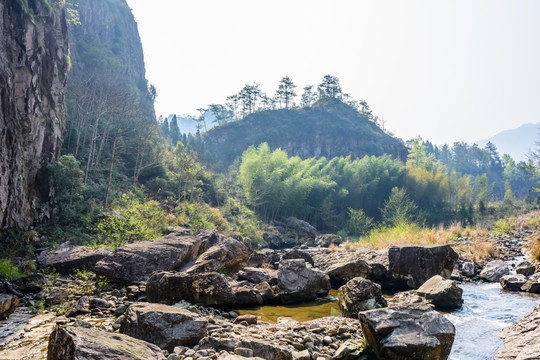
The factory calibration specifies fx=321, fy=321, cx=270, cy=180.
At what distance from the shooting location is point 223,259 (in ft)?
27.6

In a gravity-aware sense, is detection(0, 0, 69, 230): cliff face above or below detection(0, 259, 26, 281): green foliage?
above

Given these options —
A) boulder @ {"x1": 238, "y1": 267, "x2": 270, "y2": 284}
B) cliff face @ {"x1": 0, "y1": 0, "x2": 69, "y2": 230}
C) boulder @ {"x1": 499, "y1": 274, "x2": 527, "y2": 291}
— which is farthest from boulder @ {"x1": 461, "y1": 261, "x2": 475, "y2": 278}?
cliff face @ {"x1": 0, "y1": 0, "x2": 69, "y2": 230}

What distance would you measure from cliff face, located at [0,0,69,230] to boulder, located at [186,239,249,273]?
638 centimetres

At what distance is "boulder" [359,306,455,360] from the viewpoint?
12.2ft

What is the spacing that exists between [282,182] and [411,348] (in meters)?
24.8

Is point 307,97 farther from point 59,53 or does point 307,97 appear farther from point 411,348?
point 411,348

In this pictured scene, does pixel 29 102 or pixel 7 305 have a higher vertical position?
pixel 29 102

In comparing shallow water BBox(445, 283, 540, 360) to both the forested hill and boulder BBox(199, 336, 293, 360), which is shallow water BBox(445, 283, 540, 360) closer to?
boulder BBox(199, 336, 293, 360)

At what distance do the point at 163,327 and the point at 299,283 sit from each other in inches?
163

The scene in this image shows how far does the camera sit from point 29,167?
11695mm

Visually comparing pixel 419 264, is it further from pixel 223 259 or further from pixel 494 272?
pixel 223 259

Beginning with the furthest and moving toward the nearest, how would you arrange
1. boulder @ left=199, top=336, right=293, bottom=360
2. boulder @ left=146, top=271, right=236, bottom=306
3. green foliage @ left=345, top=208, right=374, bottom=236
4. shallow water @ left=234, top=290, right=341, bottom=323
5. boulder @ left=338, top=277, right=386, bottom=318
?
1. green foliage @ left=345, top=208, right=374, bottom=236
2. shallow water @ left=234, top=290, right=341, bottom=323
3. boulder @ left=338, top=277, right=386, bottom=318
4. boulder @ left=146, top=271, right=236, bottom=306
5. boulder @ left=199, top=336, right=293, bottom=360

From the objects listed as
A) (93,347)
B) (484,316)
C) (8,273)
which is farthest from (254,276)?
(93,347)

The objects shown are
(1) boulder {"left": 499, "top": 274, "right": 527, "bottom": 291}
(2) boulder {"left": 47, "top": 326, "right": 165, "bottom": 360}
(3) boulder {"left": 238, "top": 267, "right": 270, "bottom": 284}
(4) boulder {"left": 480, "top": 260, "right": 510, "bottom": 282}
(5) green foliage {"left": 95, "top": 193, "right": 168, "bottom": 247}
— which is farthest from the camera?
(5) green foliage {"left": 95, "top": 193, "right": 168, "bottom": 247}
